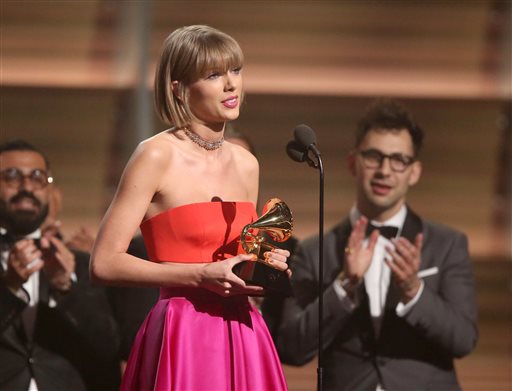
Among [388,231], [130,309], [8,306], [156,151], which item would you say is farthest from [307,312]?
[156,151]

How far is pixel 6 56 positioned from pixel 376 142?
2219 millimetres

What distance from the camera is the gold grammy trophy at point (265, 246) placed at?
250 cm

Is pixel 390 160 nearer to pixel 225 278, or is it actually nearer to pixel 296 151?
pixel 296 151

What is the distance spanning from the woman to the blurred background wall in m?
2.38

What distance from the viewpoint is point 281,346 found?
3809 millimetres

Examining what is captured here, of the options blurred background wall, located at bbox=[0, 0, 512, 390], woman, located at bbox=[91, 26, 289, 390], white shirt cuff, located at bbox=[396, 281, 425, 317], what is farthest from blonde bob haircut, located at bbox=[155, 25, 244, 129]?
blurred background wall, located at bbox=[0, 0, 512, 390]

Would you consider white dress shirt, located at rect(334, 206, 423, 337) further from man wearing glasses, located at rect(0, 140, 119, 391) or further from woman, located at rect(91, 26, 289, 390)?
woman, located at rect(91, 26, 289, 390)

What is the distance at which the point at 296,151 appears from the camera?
9.14 feet

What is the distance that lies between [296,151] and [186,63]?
40 cm

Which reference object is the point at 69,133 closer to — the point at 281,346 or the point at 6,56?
the point at 6,56

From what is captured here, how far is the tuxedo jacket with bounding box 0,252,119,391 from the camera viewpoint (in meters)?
3.68

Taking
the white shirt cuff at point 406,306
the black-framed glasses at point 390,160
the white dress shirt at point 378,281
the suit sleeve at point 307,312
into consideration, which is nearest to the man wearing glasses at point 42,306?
the suit sleeve at point 307,312

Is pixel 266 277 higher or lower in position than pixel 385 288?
higher

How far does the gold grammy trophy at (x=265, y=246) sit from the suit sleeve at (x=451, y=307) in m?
1.28
